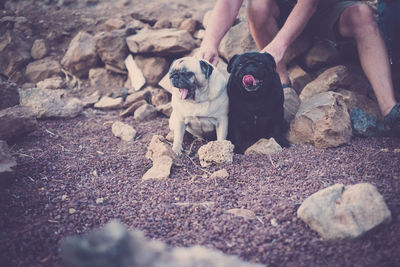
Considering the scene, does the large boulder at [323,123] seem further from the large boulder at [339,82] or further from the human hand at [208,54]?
the human hand at [208,54]

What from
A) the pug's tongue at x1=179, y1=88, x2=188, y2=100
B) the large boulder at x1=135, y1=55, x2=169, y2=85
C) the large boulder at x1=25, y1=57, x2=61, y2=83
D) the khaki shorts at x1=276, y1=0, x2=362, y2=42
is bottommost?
the large boulder at x1=25, y1=57, x2=61, y2=83

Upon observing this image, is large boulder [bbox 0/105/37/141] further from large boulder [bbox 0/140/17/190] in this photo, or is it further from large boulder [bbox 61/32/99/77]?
large boulder [bbox 61/32/99/77]

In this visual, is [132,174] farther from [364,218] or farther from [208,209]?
[364,218]

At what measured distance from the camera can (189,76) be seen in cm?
272

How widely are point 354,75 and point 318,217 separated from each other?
246 cm

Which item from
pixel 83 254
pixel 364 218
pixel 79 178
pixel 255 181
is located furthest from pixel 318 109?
pixel 83 254

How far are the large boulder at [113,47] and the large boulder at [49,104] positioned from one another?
0.97 meters

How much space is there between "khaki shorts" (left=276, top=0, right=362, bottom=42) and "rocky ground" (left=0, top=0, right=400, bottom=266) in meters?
1.24

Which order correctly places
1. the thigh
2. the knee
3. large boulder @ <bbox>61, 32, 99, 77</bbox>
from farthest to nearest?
large boulder @ <bbox>61, 32, 99, 77</bbox> < the thigh < the knee

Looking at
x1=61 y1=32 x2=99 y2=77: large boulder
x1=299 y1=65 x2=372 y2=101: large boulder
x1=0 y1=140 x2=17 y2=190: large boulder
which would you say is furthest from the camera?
x1=61 y1=32 x2=99 y2=77: large boulder

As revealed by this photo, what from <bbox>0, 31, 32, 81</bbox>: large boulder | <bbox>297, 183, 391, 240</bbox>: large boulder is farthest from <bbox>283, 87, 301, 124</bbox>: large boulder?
<bbox>0, 31, 32, 81</bbox>: large boulder

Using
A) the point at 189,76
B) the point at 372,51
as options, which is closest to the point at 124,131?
the point at 189,76

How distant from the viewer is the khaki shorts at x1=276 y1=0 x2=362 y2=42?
3.22 meters

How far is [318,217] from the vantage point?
1689 mm
